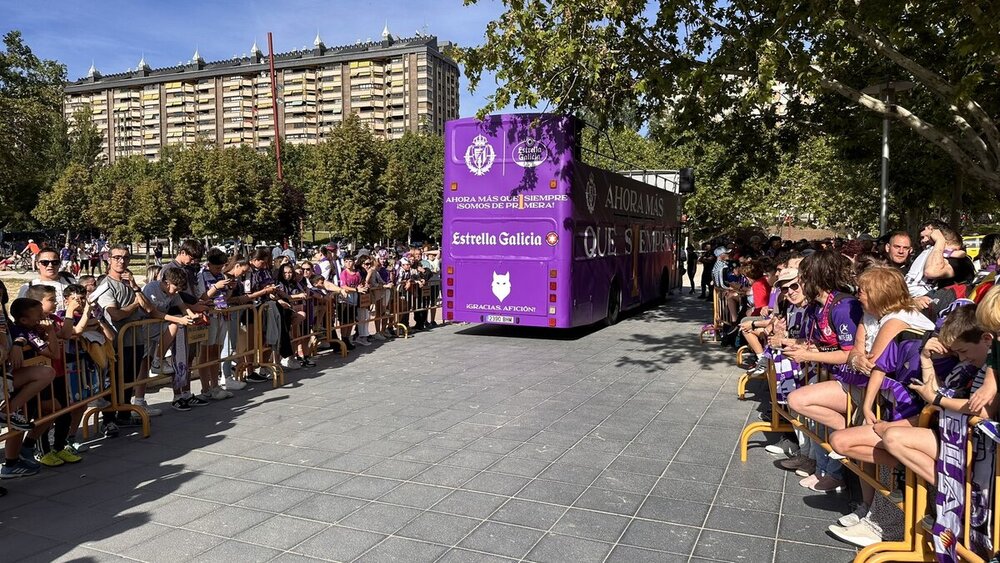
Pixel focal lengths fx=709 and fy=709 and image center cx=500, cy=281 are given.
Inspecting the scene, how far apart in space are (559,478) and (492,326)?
33.0 feet

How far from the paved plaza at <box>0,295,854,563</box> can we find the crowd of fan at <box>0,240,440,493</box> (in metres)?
0.36

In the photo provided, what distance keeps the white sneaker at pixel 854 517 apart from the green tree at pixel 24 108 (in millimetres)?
32308

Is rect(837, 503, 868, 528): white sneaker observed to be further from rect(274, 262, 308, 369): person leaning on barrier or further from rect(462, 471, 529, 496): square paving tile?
rect(274, 262, 308, 369): person leaning on barrier

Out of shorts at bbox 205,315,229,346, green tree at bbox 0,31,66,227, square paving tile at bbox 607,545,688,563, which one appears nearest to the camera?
square paving tile at bbox 607,545,688,563

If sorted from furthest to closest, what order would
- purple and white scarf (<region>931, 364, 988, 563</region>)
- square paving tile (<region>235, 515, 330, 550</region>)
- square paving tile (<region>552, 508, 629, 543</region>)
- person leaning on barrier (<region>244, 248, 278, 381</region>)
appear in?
1. person leaning on barrier (<region>244, 248, 278, 381</region>)
2. square paving tile (<region>552, 508, 629, 543</region>)
3. square paving tile (<region>235, 515, 330, 550</region>)
4. purple and white scarf (<region>931, 364, 988, 563</region>)

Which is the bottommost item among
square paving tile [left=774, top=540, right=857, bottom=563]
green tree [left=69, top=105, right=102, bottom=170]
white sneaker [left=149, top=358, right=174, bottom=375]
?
square paving tile [left=774, top=540, right=857, bottom=563]

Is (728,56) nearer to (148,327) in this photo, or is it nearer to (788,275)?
(788,275)

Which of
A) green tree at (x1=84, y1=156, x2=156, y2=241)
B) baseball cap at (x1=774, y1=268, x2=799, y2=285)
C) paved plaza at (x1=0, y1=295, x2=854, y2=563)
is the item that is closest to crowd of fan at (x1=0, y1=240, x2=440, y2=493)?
paved plaza at (x1=0, y1=295, x2=854, y2=563)

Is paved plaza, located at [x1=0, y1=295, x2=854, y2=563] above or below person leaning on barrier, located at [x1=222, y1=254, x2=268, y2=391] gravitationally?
below

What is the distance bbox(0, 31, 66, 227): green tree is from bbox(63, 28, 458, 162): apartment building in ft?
238

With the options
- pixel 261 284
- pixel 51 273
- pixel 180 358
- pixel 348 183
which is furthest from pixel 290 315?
pixel 348 183

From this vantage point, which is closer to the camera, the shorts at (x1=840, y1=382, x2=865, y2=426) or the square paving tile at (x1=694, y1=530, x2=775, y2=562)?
the square paving tile at (x1=694, y1=530, x2=775, y2=562)

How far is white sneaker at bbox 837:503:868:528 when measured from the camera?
4434 mm

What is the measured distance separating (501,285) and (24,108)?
25.3 m
